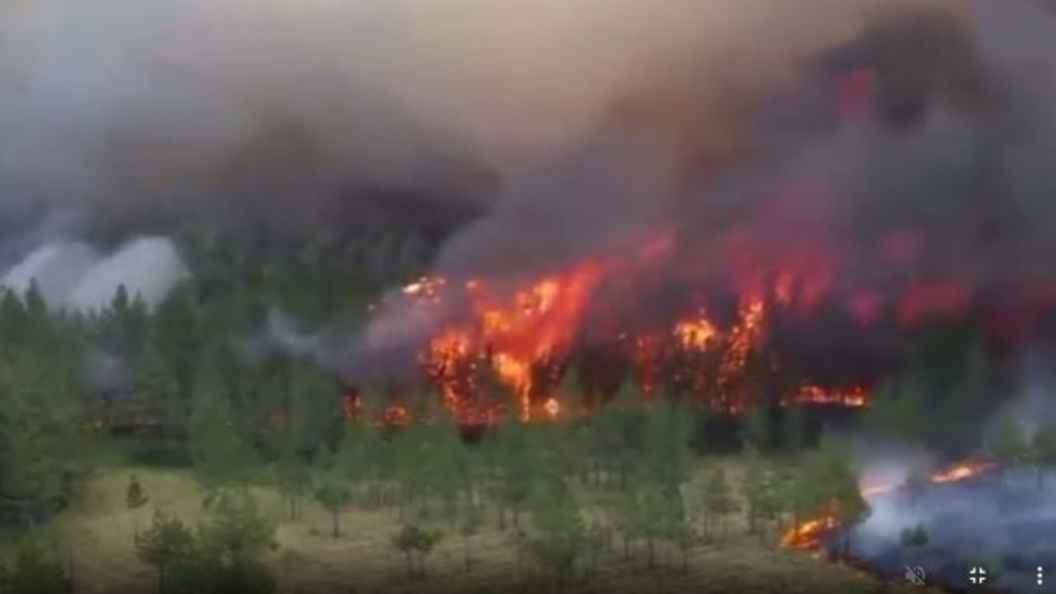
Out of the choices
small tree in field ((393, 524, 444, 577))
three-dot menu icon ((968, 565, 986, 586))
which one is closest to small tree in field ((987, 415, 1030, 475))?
three-dot menu icon ((968, 565, 986, 586))

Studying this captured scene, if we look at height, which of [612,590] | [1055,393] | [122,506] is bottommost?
[612,590]

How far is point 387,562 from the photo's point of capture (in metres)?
3.50

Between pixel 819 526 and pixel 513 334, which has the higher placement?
pixel 513 334

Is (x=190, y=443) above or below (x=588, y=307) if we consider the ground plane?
below

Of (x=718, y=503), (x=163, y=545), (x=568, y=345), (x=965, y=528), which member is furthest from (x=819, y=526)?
(x=163, y=545)

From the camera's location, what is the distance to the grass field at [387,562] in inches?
135

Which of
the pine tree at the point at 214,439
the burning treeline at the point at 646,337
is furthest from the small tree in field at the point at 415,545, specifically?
the pine tree at the point at 214,439

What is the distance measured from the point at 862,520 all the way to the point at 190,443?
1815 mm

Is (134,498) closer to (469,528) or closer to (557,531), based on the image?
(469,528)

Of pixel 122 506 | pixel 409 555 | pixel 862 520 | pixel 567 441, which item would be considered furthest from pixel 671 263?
pixel 122 506

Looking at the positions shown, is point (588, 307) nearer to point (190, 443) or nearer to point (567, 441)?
point (567, 441)

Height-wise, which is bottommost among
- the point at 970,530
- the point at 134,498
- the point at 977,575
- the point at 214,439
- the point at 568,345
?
the point at 977,575

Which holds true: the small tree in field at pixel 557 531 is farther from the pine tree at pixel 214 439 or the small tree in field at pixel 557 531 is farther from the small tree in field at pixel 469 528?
the pine tree at pixel 214 439

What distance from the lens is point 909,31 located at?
3.52 metres
